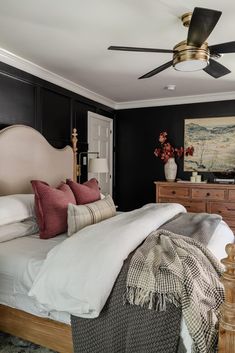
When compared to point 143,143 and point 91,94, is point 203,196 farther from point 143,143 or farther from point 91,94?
point 91,94

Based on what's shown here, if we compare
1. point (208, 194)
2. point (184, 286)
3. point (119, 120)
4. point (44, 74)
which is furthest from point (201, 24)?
point (119, 120)

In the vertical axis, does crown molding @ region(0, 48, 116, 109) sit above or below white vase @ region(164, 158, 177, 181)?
above

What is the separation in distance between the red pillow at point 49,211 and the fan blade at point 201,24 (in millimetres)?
1577

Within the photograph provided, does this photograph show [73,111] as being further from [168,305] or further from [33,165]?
[168,305]

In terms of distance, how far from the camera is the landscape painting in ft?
14.5

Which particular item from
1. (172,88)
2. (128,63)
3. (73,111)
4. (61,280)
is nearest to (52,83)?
(73,111)

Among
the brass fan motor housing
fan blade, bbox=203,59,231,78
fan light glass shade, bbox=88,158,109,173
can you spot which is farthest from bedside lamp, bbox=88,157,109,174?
the brass fan motor housing

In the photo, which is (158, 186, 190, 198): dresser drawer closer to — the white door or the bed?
the white door

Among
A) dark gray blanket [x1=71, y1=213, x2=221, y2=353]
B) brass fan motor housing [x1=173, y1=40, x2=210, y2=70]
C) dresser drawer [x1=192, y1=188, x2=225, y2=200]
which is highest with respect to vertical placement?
brass fan motor housing [x1=173, y1=40, x2=210, y2=70]

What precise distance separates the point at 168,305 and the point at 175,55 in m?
1.80

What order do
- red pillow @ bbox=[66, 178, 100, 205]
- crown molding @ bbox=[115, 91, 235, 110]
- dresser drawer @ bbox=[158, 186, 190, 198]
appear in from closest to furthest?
red pillow @ bbox=[66, 178, 100, 205]
dresser drawer @ bbox=[158, 186, 190, 198]
crown molding @ bbox=[115, 91, 235, 110]

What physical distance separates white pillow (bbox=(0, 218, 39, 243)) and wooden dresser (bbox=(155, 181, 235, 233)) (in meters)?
2.49

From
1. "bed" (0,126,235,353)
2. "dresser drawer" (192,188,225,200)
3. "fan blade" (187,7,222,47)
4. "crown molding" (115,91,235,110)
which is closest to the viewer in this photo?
"bed" (0,126,235,353)

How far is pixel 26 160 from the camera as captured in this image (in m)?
2.96
